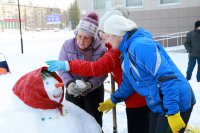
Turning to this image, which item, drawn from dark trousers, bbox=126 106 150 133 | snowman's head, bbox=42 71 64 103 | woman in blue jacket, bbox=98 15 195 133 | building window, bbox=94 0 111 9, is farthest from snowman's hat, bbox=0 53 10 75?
building window, bbox=94 0 111 9

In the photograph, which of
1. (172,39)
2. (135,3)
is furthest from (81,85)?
(135,3)

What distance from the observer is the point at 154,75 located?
214 centimetres

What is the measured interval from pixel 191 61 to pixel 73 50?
17.0ft

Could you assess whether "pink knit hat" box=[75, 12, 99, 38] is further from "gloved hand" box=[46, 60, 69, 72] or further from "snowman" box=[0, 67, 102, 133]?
"snowman" box=[0, 67, 102, 133]

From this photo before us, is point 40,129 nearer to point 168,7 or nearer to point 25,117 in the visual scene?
point 25,117

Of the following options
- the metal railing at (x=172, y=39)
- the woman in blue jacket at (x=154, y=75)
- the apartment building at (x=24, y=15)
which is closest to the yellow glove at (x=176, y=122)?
the woman in blue jacket at (x=154, y=75)

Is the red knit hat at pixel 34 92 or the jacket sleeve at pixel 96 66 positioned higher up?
the jacket sleeve at pixel 96 66

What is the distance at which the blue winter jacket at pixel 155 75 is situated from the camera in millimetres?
2090

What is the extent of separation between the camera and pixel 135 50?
2.16m

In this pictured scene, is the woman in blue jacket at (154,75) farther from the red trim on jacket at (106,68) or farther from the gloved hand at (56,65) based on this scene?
the gloved hand at (56,65)

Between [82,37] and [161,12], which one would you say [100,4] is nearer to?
[161,12]

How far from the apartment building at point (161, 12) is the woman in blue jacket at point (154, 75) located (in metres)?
12.0

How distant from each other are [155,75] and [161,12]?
12.8m

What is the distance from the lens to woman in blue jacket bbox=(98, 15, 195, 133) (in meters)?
2.09
